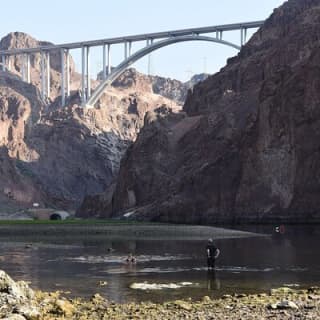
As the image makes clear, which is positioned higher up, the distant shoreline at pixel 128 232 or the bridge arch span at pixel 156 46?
the bridge arch span at pixel 156 46

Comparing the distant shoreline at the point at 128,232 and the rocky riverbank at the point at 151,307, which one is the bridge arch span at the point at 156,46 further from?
the rocky riverbank at the point at 151,307

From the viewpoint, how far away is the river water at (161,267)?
3825 centimetres

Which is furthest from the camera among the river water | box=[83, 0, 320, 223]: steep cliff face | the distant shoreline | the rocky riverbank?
box=[83, 0, 320, 223]: steep cliff face

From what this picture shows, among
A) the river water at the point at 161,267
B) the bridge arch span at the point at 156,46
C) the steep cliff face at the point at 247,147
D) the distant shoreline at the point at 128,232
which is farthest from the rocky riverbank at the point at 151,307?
the bridge arch span at the point at 156,46

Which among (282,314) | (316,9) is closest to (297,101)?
(316,9)

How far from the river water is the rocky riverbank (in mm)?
2785

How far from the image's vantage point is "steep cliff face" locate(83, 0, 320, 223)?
129125 mm

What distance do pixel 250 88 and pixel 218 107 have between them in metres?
8.19

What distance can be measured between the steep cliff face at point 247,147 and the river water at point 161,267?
51.1m

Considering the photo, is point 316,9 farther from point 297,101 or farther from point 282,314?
point 282,314

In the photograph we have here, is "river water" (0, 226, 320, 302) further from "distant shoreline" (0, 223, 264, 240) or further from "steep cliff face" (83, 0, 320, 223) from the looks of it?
"steep cliff face" (83, 0, 320, 223)

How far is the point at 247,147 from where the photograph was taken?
5453 inches

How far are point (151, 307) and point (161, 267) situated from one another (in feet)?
63.4

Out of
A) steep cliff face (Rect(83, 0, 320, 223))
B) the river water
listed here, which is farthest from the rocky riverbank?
steep cliff face (Rect(83, 0, 320, 223))
